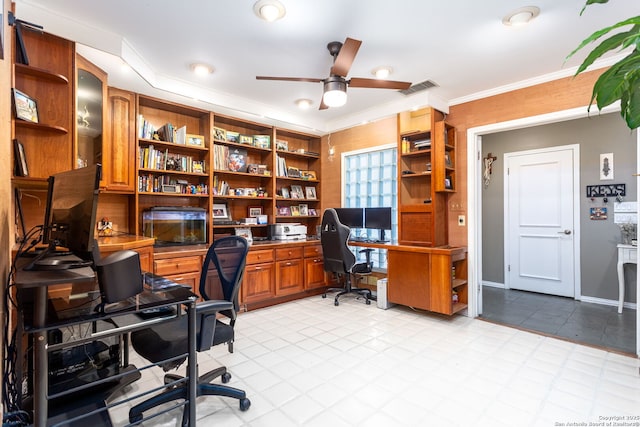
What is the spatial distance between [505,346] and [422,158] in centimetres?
229

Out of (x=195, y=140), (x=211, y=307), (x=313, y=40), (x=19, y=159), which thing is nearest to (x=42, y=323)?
(x=211, y=307)

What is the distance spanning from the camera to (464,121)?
3723mm

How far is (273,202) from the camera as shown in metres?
4.48

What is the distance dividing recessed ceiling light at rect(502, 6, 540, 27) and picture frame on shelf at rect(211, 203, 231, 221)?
3.53 meters

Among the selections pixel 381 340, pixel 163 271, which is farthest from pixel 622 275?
pixel 163 271

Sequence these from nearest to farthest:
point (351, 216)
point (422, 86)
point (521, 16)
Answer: point (521, 16) < point (422, 86) < point (351, 216)

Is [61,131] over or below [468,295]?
over

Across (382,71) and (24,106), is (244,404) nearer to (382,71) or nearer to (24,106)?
(24,106)

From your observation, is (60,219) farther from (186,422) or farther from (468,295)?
(468,295)

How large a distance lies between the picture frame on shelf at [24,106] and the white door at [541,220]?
5.72 meters

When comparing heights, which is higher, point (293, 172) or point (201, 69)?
point (201, 69)

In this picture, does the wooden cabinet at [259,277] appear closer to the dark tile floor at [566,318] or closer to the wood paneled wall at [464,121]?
the wood paneled wall at [464,121]

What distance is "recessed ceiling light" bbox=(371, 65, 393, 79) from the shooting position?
10.00 feet

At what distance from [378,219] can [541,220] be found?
8.25 feet
